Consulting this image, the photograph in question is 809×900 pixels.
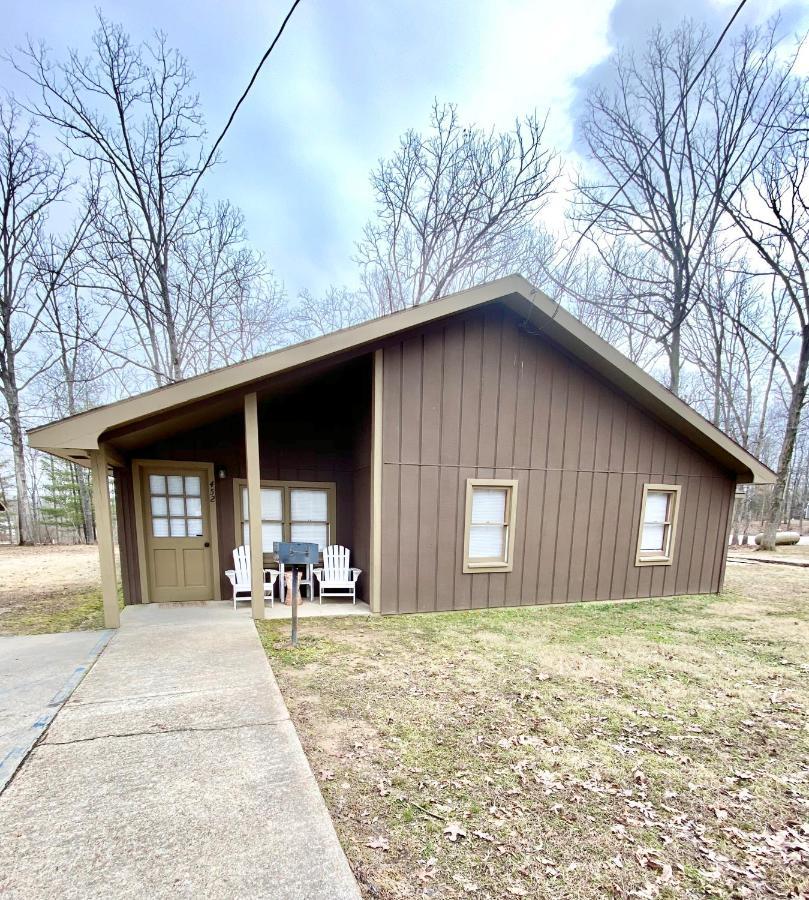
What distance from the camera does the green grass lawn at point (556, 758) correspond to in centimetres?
186

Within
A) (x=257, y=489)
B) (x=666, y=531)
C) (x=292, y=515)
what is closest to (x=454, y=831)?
(x=257, y=489)

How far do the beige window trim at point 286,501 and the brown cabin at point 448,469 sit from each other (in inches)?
1.3

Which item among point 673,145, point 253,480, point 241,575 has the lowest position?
point 241,575

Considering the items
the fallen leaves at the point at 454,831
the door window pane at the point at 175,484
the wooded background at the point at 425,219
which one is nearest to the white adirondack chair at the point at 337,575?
the door window pane at the point at 175,484

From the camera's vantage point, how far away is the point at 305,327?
687 inches

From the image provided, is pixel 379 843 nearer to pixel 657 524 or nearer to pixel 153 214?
pixel 657 524

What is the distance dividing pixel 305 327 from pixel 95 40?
985cm

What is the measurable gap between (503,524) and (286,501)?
357cm

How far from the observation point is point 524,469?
632 centimetres

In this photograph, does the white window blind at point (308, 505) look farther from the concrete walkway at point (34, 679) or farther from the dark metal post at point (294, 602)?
the concrete walkway at point (34, 679)

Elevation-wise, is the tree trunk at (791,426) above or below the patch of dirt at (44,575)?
above

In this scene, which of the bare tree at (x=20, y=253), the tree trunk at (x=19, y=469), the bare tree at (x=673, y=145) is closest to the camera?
the bare tree at (x=673, y=145)

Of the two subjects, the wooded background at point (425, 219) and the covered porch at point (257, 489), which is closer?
the covered porch at point (257, 489)

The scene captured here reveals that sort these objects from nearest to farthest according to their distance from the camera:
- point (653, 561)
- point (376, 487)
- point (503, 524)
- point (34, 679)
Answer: point (34, 679)
point (376, 487)
point (503, 524)
point (653, 561)
